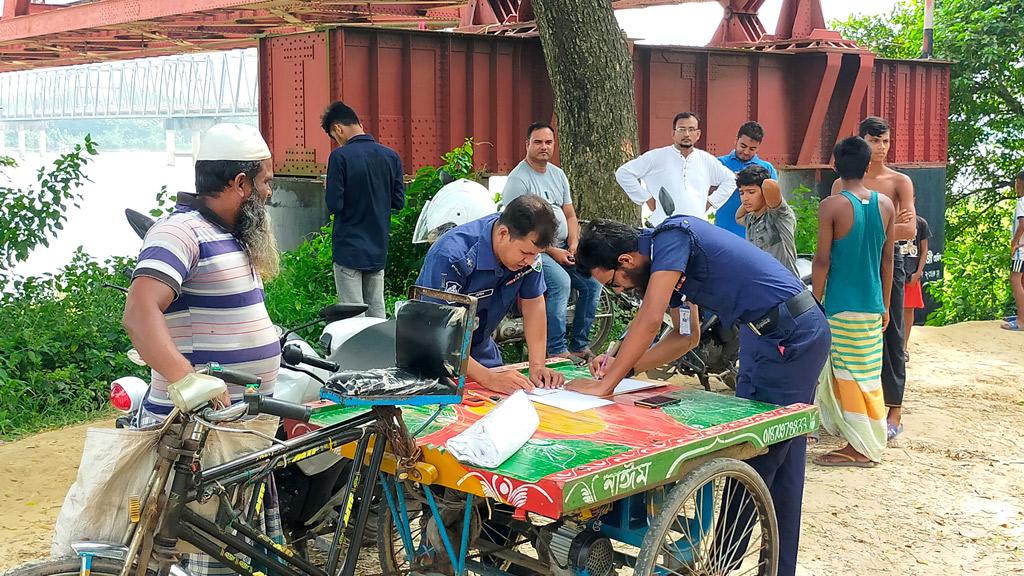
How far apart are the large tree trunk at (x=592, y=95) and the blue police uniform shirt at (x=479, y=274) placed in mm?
4726

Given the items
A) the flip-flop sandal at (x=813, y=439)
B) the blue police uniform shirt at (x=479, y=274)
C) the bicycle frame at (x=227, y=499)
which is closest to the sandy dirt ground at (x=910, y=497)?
the flip-flop sandal at (x=813, y=439)

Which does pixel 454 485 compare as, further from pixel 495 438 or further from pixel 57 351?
pixel 57 351

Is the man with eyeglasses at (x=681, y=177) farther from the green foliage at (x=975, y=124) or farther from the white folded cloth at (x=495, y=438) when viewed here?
the green foliage at (x=975, y=124)

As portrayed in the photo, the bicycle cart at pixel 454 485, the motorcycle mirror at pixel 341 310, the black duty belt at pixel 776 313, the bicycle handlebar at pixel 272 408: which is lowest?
the bicycle cart at pixel 454 485

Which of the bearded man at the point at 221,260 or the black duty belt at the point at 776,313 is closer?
the bearded man at the point at 221,260

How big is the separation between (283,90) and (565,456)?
8.37 metres

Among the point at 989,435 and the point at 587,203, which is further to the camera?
the point at 587,203

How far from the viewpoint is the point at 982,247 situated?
699 inches

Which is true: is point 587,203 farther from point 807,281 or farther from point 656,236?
point 656,236

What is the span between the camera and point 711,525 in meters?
3.81

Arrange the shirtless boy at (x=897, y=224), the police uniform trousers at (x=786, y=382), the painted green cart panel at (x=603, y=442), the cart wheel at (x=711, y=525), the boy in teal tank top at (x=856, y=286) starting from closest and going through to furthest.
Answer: the painted green cart panel at (x=603, y=442) < the cart wheel at (x=711, y=525) < the police uniform trousers at (x=786, y=382) < the boy in teal tank top at (x=856, y=286) < the shirtless boy at (x=897, y=224)

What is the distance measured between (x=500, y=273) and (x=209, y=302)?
157cm

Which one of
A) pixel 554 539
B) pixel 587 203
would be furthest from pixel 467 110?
pixel 554 539

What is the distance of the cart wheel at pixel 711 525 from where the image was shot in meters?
3.42
